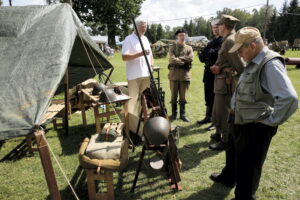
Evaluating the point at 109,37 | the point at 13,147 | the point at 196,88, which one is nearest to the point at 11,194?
the point at 13,147

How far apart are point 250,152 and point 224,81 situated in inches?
70.2

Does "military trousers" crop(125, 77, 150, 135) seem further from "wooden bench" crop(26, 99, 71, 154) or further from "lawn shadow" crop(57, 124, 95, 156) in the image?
"wooden bench" crop(26, 99, 71, 154)

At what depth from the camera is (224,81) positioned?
382 centimetres

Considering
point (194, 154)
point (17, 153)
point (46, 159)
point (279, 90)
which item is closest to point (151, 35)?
point (194, 154)

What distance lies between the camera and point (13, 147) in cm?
453

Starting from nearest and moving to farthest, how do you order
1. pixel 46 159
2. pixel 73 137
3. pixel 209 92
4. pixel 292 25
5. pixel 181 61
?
pixel 46 159, pixel 73 137, pixel 209 92, pixel 181 61, pixel 292 25

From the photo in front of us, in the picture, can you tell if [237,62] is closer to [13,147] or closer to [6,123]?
[6,123]

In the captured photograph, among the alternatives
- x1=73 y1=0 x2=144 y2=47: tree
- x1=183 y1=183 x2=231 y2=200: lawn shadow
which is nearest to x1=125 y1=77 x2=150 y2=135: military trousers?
x1=183 y1=183 x2=231 y2=200: lawn shadow

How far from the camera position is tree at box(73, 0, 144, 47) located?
127 ft

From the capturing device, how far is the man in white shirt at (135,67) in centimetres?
434

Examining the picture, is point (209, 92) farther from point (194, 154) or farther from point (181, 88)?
point (194, 154)

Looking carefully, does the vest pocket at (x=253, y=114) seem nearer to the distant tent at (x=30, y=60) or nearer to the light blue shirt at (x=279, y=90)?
the light blue shirt at (x=279, y=90)

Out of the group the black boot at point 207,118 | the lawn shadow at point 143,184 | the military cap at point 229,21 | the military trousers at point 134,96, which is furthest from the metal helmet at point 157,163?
the black boot at point 207,118

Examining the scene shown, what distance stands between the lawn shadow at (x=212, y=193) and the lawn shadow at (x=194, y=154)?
0.58 meters
